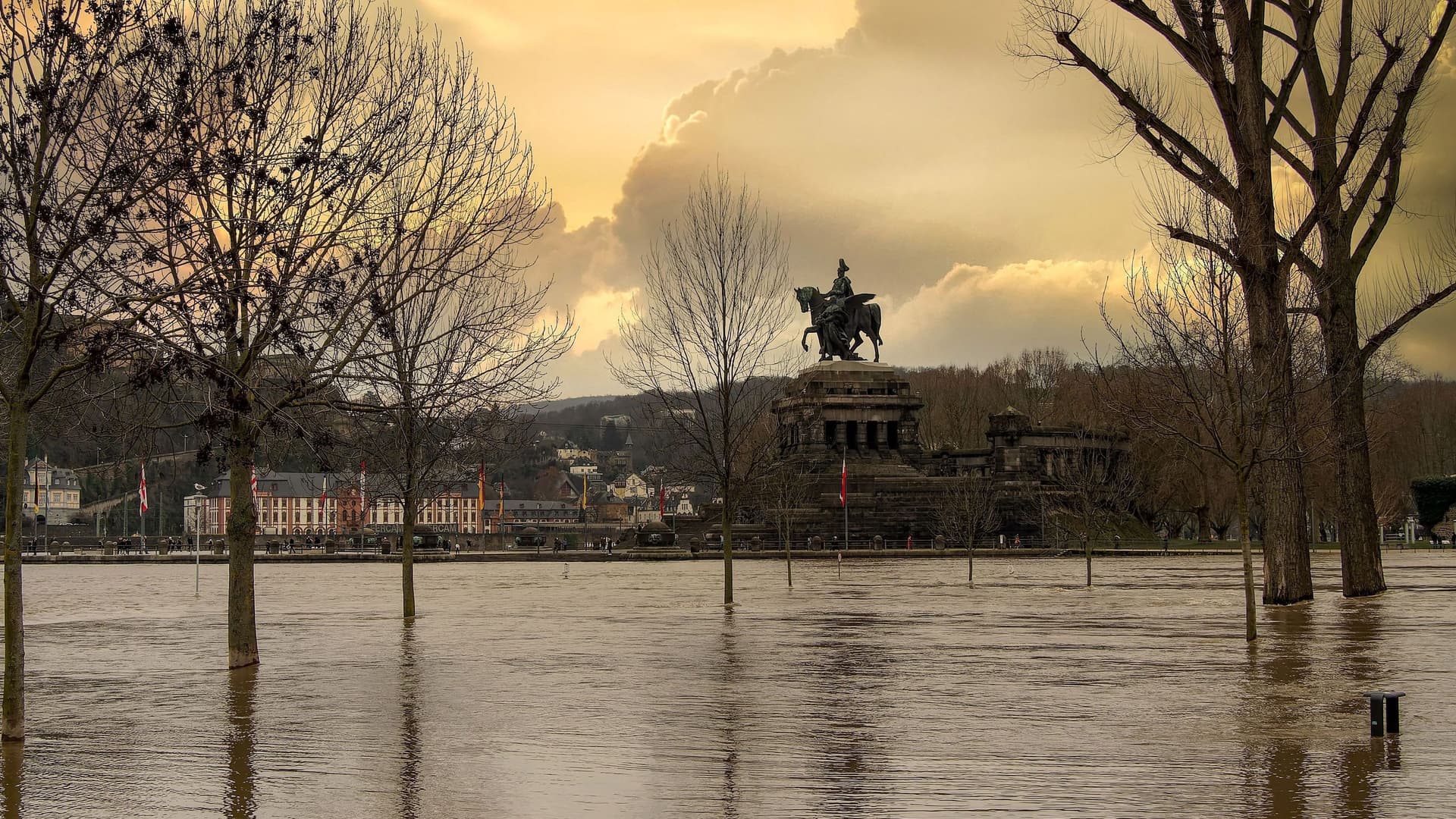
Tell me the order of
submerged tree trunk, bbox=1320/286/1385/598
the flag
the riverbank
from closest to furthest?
submerged tree trunk, bbox=1320/286/1385/598, the riverbank, the flag

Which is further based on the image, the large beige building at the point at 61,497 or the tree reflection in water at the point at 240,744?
the large beige building at the point at 61,497

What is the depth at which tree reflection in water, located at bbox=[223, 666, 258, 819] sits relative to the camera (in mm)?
9922

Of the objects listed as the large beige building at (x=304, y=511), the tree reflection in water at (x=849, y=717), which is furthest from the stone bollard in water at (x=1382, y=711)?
the large beige building at (x=304, y=511)

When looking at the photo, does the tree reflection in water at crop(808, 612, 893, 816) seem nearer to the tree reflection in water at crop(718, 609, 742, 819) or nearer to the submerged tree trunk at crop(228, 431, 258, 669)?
the tree reflection in water at crop(718, 609, 742, 819)

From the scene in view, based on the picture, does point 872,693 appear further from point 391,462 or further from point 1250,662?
point 391,462

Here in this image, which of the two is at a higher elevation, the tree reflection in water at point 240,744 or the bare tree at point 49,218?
the bare tree at point 49,218

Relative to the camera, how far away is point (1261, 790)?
10.1m

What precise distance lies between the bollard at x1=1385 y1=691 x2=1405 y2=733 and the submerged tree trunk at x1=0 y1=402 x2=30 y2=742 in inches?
463

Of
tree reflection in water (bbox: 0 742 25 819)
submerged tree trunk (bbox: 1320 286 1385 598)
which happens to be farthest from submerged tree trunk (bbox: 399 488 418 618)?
submerged tree trunk (bbox: 1320 286 1385 598)

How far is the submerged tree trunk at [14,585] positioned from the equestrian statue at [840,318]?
2785 inches

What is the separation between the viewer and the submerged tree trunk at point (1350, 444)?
2908 cm

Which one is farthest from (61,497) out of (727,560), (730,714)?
(730,714)

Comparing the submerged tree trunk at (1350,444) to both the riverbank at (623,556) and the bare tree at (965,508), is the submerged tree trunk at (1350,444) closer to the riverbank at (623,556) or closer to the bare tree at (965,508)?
the riverbank at (623,556)

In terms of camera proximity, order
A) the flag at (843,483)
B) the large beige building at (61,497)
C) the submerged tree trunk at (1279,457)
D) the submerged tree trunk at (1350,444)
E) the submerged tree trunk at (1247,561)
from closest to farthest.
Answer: the submerged tree trunk at (1247,561)
the submerged tree trunk at (1279,457)
the submerged tree trunk at (1350,444)
the flag at (843,483)
the large beige building at (61,497)
